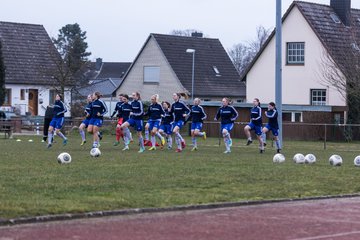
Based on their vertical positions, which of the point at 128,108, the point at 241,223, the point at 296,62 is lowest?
the point at 241,223

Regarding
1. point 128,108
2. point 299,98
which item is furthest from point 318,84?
point 128,108

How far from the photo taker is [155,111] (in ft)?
97.4

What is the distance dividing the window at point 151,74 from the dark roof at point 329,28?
43.8ft

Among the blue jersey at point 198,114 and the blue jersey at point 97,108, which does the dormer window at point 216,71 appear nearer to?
the blue jersey at point 198,114

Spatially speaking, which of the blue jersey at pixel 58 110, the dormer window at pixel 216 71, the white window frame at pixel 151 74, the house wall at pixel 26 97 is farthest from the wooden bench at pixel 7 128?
the dormer window at pixel 216 71

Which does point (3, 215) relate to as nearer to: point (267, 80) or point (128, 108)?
point (128, 108)

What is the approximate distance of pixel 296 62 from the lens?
53.4 metres

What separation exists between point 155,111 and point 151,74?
3780 cm

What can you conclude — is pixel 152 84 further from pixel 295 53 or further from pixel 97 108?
pixel 97 108

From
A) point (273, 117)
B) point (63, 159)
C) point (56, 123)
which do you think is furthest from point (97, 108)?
point (63, 159)

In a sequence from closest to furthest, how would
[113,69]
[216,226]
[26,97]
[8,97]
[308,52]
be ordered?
[216,226] < [308,52] < [8,97] < [26,97] < [113,69]

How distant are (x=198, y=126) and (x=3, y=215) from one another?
1842 cm

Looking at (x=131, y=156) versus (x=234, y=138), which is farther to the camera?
(x=234, y=138)

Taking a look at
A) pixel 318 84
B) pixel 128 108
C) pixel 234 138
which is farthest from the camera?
pixel 318 84
